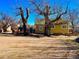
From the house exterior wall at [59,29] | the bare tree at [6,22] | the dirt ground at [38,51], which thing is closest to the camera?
the dirt ground at [38,51]

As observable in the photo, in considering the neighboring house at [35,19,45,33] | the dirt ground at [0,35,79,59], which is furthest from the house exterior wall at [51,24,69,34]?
the dirt ground at [0,35,79,59]

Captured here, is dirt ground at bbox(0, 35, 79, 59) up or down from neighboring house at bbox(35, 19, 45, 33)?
down

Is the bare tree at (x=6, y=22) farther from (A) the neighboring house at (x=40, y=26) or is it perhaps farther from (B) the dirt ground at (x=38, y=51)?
(B) the dirt ground at (x=38, y=51)

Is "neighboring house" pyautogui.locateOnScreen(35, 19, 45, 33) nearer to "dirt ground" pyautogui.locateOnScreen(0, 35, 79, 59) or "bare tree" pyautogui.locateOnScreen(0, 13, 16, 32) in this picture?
"bare tree" pyautogui.locateOnScreen(0, 13, 16, 32)

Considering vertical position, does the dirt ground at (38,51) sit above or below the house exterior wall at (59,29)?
below

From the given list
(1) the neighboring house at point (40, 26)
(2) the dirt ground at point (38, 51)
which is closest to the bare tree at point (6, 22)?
(1) the neighboring house at point (40, 26)

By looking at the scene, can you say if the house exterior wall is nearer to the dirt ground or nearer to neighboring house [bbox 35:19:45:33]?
neighboring house [bbox 35:19:45:33]

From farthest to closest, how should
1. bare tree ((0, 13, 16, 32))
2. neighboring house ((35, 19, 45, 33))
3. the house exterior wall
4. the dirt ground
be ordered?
bare tree ((0, 13, 16, 32)) < neighboring house ((35, 19, 45, 33)) < the house exterior wall < the dirt ground

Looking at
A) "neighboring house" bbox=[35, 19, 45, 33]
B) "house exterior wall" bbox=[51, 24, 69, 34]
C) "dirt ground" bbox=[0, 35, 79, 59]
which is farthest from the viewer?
"neighboring house" bbox=[35, 19, 45, 33]

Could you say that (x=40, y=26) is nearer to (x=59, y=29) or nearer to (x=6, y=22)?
(x=59, y=29)

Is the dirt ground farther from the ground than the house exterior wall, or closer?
closer

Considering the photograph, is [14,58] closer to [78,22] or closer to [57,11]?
[57,11]

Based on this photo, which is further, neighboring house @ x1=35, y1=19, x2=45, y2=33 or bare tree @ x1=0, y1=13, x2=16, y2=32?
bare tree @ x1=0, y1=13, x2=16, y2=32

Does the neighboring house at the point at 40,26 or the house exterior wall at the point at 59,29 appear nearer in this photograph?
the house exterior wall at the point at 59,29
